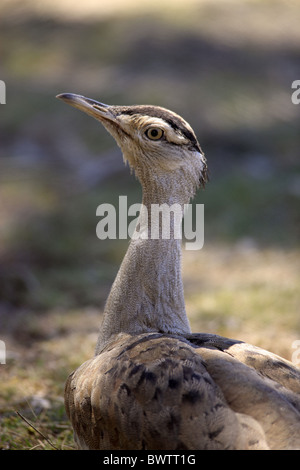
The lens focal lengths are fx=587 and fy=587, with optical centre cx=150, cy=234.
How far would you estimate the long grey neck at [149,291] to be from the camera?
3.10m

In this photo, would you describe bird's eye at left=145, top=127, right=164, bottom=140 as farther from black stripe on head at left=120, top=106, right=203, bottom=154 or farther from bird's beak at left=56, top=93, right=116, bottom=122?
bird's beak at left=56, top=93, right=116, bottom=122

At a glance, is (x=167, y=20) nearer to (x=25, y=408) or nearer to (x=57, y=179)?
(x=57, y=179)

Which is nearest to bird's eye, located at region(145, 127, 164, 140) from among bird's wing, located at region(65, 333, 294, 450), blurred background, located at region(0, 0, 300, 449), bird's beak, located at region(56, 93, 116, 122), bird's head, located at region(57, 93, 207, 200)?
bird's head, located at region(57, 93, 207, 200)

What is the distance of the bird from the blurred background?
896 mm

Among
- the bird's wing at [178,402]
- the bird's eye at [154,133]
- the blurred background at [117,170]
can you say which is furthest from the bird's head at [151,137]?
the blurred background at [117,170]

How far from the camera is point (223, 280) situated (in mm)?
6934

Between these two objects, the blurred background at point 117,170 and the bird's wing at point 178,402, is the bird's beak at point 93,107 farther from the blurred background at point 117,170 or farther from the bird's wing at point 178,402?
the blurred background at point 117,170

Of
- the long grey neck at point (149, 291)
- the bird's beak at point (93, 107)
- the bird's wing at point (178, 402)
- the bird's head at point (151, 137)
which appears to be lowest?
the bird's wing at point (178, 402)

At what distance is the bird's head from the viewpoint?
3.12m

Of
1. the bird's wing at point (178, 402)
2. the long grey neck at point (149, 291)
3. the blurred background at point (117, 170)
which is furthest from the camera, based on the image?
the blurred background at point (117, 170)

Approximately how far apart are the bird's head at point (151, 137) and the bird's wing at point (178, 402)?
0.95m

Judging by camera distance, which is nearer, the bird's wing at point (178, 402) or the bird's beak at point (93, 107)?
the bird's wing at point (178, 402)

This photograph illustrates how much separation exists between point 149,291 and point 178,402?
2.68 ft

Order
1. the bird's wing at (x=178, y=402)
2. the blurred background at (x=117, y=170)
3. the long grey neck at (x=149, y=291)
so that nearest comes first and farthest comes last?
the bird's wing at (x=178, y=402), the long grey neck at (x=149, y=291), the blurred background at (x=117, y=170)
